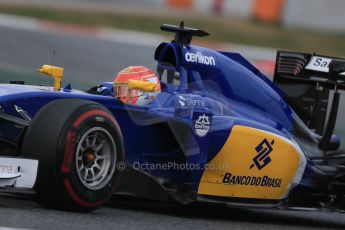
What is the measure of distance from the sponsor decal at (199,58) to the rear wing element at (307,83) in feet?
3.26

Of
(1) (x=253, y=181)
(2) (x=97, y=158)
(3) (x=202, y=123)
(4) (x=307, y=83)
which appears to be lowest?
(1) (x=253, y=181)

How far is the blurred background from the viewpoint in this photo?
1658cm

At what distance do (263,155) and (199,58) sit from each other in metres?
0.93

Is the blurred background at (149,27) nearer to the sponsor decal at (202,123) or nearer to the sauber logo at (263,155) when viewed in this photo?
the sauber logo at (263,155)

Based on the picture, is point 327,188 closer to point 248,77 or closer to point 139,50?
point 248,77

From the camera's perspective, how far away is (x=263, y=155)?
23.2ft

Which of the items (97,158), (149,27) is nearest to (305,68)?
(97,158)

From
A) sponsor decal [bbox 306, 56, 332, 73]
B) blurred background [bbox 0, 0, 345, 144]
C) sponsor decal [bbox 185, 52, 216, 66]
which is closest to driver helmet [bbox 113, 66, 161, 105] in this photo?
sponsor decal [bbox 185, 52, 216, 66]

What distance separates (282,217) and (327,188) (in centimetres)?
54

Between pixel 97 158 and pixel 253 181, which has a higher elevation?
pixel 97 158

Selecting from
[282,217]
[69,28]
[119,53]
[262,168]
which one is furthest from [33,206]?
[69,28]

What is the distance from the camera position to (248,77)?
7.56 metres

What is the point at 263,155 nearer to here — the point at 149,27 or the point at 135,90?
the point at 135,90

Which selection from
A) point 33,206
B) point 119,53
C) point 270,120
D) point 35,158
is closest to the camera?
point 35,158
